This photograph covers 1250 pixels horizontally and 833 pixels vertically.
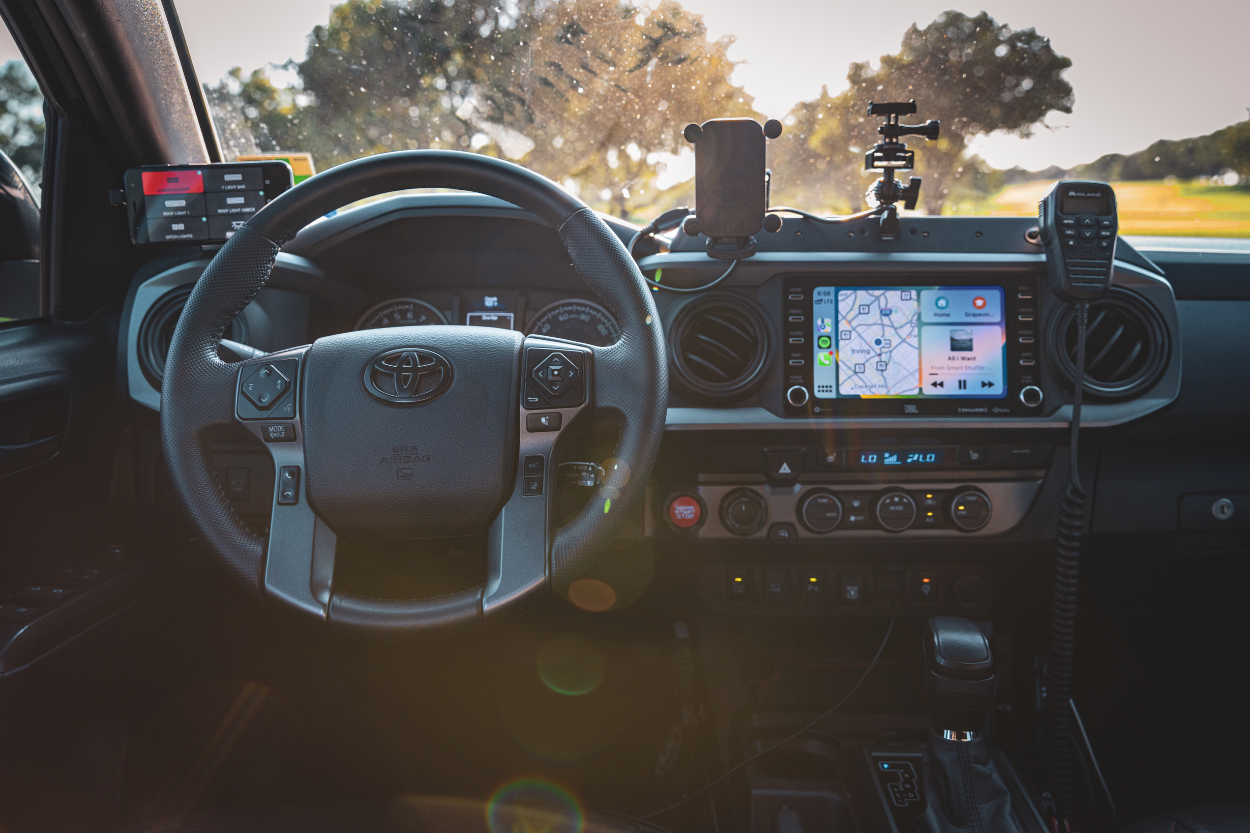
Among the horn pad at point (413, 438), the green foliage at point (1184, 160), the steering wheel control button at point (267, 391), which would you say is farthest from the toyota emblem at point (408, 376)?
the green foliage at point (1184, 160)

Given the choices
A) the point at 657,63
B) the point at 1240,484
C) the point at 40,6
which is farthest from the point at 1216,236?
the point at 40,6

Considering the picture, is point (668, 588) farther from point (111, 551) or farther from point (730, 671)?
point (111, 551)

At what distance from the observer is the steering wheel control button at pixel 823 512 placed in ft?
5.95

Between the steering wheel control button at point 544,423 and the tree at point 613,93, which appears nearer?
the steering wheel control button at point 544,423

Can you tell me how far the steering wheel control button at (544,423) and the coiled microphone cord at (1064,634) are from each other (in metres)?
1.19

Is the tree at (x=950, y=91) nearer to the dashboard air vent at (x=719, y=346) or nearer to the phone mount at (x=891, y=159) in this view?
the phone mount at (x=891, y=159)

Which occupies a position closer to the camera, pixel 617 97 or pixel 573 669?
pixel 617 97

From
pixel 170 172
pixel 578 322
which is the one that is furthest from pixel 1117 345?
pixel 170 172

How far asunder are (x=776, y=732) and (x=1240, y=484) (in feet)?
4.22

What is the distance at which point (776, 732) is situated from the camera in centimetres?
197

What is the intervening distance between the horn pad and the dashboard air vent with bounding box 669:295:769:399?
1.79 feet

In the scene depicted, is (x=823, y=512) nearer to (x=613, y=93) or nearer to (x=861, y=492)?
(x=861, y=492)

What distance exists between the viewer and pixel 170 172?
192 centimetres

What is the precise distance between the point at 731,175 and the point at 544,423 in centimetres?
75
